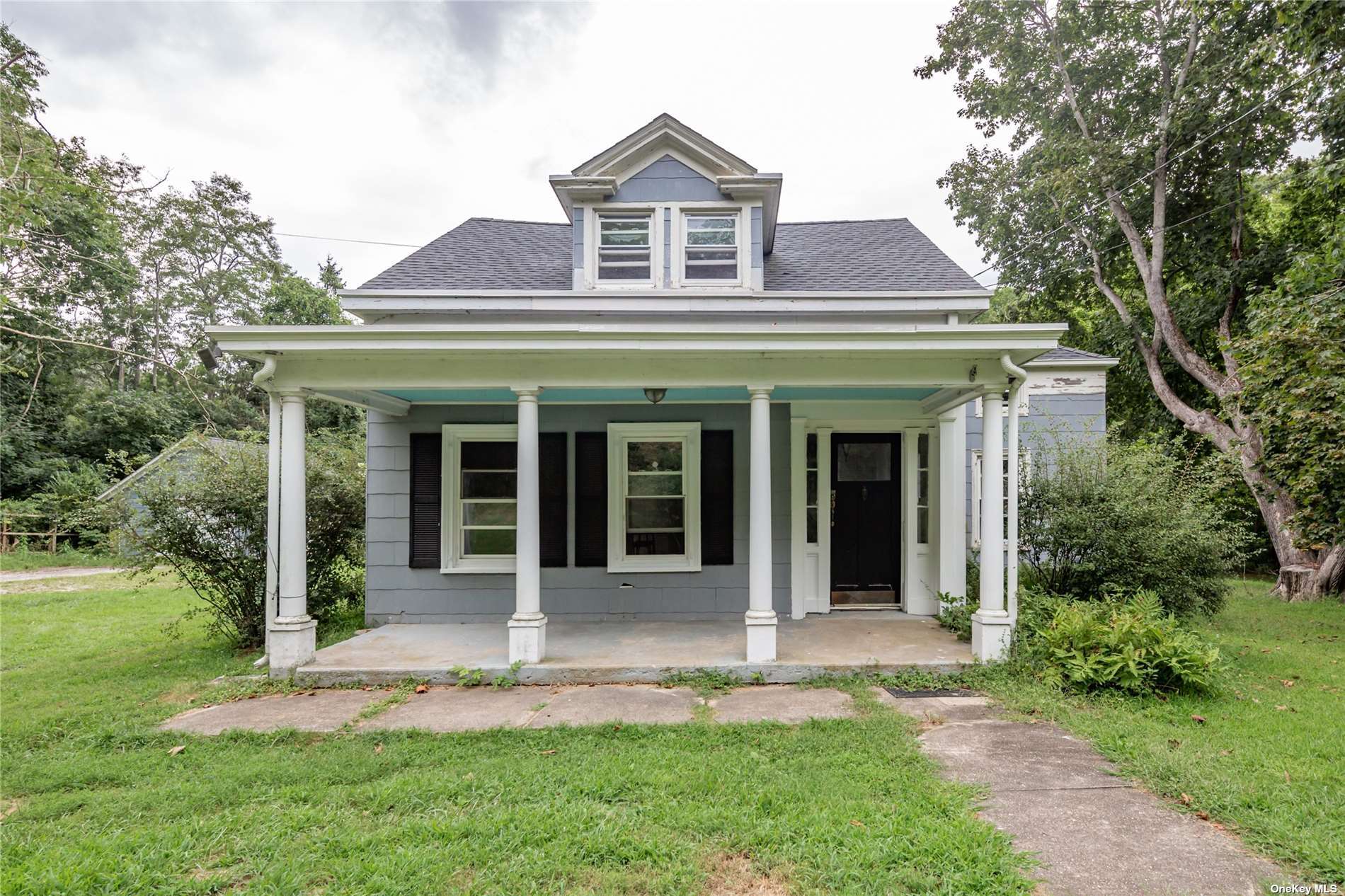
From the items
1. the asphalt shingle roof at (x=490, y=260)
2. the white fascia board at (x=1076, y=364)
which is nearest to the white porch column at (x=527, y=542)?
the asphalt shingle roof at (x=490, y=260)

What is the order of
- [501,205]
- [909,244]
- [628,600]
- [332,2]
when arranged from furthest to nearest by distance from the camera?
[501,205], [909,244], [332,2], [628,600]

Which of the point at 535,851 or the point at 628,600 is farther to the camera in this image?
the point at 628,600

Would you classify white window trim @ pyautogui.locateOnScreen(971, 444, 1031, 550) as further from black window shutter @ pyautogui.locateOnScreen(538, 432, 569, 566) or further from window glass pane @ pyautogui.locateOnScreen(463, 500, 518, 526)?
window glass pane @ pyautogui.locateOnScreen(463, 500, 518, 526)

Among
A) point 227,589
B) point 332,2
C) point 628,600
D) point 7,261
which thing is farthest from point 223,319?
point 628,600

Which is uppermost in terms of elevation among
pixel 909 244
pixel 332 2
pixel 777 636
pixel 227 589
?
pixel 332 2

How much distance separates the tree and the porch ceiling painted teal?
18.5ft

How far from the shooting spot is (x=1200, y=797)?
9.80 feet

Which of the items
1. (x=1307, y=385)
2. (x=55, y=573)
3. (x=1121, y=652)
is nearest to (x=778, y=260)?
(x=1307, y=385)

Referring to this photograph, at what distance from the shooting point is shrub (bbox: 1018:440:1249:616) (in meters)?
5.69

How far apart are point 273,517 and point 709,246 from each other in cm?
554

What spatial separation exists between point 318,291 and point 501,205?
878 cm

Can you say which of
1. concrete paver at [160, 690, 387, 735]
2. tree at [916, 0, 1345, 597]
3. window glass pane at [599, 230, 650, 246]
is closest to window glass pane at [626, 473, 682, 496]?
window glass pane at [599, 230, 650, 246]

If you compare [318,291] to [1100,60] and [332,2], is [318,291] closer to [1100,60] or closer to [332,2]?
[332,2]

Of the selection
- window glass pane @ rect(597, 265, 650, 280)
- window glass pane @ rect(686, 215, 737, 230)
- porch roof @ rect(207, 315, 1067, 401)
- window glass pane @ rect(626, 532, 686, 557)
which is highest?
window glass pane @ rect(686, 215, 737, 230)
